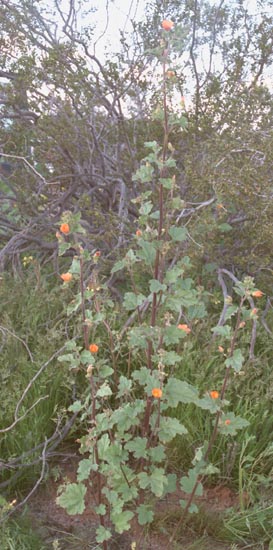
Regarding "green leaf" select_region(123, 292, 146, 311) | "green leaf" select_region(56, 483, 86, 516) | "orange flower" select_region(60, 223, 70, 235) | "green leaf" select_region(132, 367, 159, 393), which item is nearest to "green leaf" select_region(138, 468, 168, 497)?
"green leaf" select_region(56, 483, 86, 516)

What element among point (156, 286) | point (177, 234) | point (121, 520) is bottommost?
point (121, 520)

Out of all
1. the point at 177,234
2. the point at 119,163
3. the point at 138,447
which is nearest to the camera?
the point at 177,234

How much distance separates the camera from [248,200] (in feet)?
10.0

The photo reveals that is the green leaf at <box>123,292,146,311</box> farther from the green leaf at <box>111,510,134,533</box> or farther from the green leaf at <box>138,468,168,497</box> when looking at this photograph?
the green leaf at <box>111,510,134,533</box>

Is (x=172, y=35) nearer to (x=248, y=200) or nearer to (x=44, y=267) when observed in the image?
(x=248, y=200)

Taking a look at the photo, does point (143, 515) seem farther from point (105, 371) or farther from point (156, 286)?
point (156, 286)

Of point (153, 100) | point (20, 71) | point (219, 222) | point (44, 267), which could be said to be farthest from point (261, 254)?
point (20, 71)

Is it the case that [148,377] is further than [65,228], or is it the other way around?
[148,377]

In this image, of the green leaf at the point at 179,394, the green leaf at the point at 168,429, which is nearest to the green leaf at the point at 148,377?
the green leaf at the point at 179,394

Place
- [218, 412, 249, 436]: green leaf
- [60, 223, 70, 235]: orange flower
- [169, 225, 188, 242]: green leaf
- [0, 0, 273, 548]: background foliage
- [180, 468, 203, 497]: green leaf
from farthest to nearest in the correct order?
1. [0, 0, 273, 548]: background foliage
2. [180, 468, 203, 497]: green leaf
3. [218, 412, 249, 436]: green leaf
4. [169, 225, 188, 242]: green leaf
5. [60, 223, 70, 235]: orange flower

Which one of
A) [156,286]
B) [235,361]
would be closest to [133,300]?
[156,286]

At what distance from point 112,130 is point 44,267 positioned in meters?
0.94

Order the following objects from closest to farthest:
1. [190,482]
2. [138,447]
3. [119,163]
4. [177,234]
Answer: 1. [177,234]
2. [138,447]
3. [190,482]
4. [119,163]

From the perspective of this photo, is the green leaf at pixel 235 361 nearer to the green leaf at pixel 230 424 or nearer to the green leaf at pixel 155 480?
the green leaf at pixel 230 424
